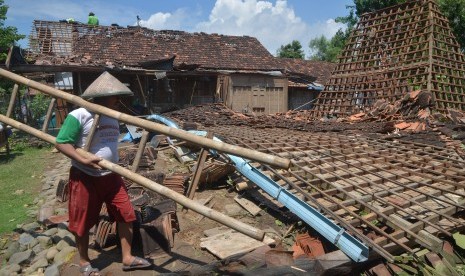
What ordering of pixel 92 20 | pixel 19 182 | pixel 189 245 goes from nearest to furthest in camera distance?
Answer: 1. pixel 189 245
2. pixel 19 182
3. pixel 92 20

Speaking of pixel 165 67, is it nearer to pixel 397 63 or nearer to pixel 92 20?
pixel 92 20

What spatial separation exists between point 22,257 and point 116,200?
58.8 inches

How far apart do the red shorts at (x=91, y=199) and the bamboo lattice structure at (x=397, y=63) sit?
1129 centimetres

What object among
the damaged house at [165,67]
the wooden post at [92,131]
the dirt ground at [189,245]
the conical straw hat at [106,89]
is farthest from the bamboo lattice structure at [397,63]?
the wooden post at [92,131]

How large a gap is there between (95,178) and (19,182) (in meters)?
5.08

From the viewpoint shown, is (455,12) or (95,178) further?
(455,12)

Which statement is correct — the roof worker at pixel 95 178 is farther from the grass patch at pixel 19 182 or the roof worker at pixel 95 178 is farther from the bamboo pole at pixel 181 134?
the grass patch at pixel 19 182

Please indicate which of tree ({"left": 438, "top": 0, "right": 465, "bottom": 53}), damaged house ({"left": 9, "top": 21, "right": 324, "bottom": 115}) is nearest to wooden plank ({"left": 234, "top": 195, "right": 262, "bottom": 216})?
damaged house ({"left": 9, "top": 21, "right": 324, "bottom": 115})

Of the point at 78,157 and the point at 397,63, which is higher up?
the point at 397,63

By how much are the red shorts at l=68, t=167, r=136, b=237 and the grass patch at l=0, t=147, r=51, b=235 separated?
2215 mm

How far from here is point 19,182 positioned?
7238 mm

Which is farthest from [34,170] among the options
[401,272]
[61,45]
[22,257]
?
[61,45]

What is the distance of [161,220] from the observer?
4.04 meters

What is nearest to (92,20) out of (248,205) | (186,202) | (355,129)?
(355,129)
